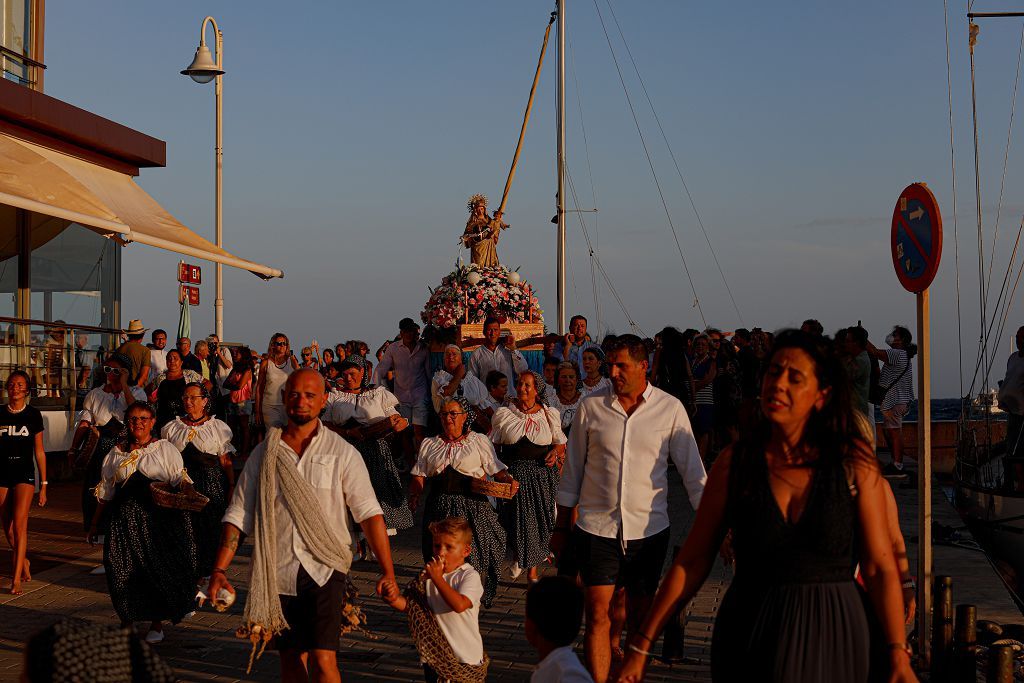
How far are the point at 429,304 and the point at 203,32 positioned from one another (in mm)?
8122

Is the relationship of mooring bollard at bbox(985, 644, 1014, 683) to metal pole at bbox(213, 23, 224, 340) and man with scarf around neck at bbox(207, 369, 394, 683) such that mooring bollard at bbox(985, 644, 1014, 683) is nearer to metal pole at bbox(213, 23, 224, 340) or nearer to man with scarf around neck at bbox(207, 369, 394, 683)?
man with scarf around neck at bbox(207, 369, 394, 683)

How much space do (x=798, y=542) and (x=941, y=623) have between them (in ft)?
12.4

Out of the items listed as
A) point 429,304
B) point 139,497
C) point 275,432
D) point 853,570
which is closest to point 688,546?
point 853,570

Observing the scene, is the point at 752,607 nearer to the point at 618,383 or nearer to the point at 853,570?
the point at 853,570

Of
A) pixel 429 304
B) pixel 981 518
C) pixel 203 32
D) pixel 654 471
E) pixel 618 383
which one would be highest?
pixel 203 32

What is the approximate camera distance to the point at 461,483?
30.1 ft

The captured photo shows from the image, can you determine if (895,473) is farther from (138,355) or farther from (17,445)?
(17,445)

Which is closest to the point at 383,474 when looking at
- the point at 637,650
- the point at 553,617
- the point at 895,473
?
the point at 553,617

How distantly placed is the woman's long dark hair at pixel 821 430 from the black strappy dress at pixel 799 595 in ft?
0.10

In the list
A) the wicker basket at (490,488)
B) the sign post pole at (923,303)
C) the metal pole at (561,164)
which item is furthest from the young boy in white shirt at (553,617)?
the metal pole at (561,164)

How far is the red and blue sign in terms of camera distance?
24.5 feet

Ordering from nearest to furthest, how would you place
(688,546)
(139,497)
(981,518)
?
1. (688,546)
2. (139,497)
3. (981,518)

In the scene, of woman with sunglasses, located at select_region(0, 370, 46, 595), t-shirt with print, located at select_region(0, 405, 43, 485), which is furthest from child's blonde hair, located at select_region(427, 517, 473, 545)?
t-shirt with print, located at select_region(0, 405, 43, 485)

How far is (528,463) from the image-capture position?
35.4 ft
